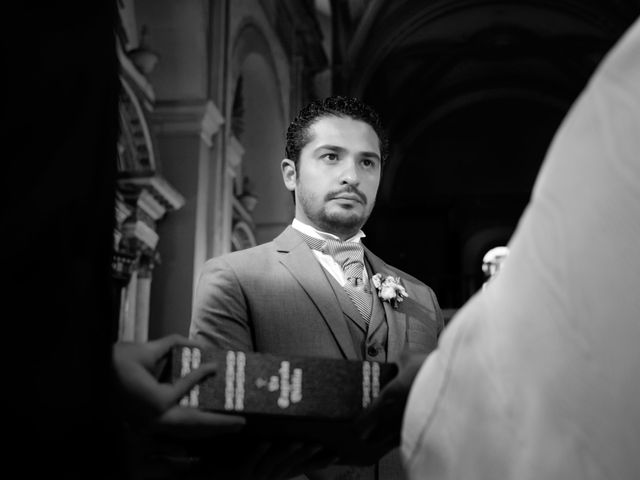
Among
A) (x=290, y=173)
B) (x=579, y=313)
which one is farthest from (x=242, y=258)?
(x=579, y=313)

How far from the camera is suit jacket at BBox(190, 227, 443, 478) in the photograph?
218 centimetres

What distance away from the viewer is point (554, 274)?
2.48 feet

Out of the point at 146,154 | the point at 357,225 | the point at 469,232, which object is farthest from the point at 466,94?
the point at 357,225

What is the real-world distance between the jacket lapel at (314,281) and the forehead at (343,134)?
27 centimetres

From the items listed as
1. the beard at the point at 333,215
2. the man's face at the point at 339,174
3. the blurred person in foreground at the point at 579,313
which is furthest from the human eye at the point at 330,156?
the blurred person in foreground at the point at 579,313

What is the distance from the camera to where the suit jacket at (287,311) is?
7.16 ft

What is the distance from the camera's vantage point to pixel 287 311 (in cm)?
227

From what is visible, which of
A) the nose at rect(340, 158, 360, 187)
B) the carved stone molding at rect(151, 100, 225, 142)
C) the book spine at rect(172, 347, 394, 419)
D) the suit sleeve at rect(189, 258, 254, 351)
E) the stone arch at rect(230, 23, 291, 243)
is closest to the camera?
the book spine at rect(172, 347, 394, 419)

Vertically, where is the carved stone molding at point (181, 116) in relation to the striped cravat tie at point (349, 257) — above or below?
above

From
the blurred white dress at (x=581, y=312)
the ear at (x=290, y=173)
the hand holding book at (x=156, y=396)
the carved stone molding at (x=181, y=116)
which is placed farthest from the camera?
the carved stone molding at (x=181, y=116)

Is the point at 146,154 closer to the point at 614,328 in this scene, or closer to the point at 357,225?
the point at 357,225

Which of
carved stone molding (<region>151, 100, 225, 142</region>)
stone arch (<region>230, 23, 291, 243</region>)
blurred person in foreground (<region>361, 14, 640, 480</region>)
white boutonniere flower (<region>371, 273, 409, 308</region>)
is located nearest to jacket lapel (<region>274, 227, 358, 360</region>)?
white boutonniere flower (<region>371, 273, 409, 308</region>)

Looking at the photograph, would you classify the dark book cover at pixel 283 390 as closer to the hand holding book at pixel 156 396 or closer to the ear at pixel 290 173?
the hand holding book at pixel 156 396

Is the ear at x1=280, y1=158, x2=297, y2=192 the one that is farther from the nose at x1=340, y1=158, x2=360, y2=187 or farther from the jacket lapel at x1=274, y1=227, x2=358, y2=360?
the nose at x1=340, y1=158, x2=360, y2=187
